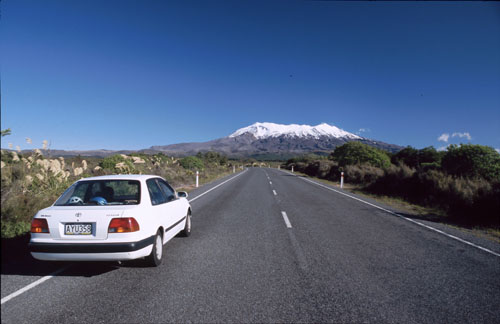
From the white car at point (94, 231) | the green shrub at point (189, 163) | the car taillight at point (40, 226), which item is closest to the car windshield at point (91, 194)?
the white car at point (94, 231)

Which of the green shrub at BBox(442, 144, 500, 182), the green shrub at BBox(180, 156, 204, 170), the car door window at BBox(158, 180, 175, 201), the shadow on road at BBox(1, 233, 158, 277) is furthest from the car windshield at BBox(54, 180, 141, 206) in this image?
the green shrub at BBox(180, 156, 204, 170)

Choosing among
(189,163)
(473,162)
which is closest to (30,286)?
(473,162)

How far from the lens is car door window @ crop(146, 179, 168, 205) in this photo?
4.67m

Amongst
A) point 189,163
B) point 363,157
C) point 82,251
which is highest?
point 363,157

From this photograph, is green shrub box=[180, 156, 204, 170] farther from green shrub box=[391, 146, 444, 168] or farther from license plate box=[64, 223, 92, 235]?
green shrub box=[391, 146, 444, 168]

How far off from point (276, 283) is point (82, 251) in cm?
264

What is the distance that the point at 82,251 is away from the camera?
12.1ft

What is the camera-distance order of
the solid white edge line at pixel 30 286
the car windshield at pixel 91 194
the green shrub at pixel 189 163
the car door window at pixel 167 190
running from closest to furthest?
the solid white edge line at pixel 30 286, the car windshield at pixel 91 194, the car door window at pixel 167 190, the green shrub at pixel 189 163

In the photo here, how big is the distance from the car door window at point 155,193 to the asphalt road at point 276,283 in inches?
39.9

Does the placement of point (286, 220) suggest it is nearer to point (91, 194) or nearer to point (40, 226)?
point (91, 194)

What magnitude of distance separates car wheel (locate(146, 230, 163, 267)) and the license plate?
3.12 ft

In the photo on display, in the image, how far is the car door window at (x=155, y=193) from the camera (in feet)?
15.3

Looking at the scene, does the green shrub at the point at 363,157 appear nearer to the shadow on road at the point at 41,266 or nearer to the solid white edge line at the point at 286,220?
the solid white edge line at the point at 286,220

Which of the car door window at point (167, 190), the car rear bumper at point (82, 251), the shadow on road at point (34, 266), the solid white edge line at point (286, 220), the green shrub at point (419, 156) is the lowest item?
the shadow on road at point (34, 266)
